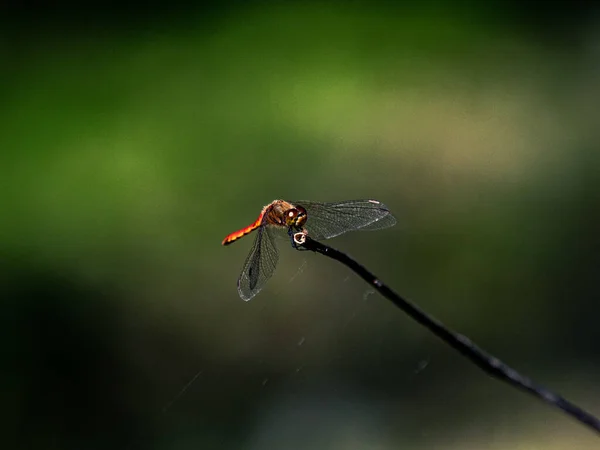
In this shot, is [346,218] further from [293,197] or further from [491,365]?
[293,197]

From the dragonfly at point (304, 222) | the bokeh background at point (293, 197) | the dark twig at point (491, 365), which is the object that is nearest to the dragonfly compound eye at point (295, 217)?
the dragonfly at point (304, 222)

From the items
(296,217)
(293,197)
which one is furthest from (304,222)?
(293,197)

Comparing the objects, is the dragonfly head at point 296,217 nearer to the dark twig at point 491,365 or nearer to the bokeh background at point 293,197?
the dark twig at point 491,365

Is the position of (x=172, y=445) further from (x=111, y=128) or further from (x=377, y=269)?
(x=111, y=128)

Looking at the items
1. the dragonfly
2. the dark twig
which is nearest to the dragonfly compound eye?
the dragonfly

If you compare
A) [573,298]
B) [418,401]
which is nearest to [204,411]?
[418,401]

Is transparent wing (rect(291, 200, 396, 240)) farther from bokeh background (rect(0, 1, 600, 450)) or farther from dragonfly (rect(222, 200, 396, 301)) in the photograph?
bokeh background (rect(0, 1, 600, 450))
